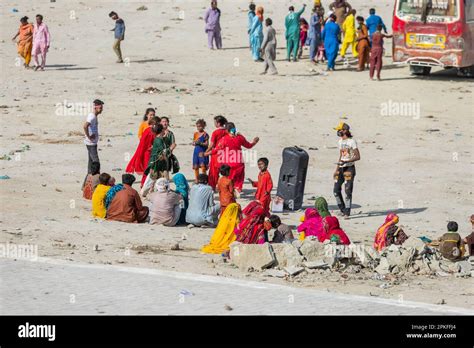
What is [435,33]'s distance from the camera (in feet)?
93.7

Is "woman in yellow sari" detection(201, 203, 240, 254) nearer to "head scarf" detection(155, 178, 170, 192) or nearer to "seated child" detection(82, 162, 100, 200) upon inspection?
"head scarf" detection(155, 178, 170, 192)

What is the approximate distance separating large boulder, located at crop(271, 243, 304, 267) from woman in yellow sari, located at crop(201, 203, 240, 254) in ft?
2.93

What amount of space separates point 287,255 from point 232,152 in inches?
152

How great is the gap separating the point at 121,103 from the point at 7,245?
11.8 m

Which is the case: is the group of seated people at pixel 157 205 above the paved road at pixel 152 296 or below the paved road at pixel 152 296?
above

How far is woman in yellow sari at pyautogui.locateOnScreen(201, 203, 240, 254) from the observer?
50.0 ft

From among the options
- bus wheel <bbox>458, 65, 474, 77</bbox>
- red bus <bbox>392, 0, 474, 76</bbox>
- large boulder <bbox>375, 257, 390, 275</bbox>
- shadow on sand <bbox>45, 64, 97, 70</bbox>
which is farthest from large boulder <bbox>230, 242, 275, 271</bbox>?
shadow on sand <bbox>45, 64, 97, 70</bbox>

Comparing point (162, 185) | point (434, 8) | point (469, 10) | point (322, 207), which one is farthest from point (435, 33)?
point (322, 207)

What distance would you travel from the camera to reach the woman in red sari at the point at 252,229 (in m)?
15.0

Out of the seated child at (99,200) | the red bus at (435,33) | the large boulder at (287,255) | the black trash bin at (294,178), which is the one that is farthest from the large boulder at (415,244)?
the red bus at (435,33)

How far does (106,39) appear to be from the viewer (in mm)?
35531

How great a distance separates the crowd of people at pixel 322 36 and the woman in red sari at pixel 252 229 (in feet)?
47.2

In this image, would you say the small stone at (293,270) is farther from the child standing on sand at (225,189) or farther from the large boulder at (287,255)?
the child standing on sand at (225,189)

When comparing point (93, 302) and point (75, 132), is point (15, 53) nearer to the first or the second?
point (75, 132)
